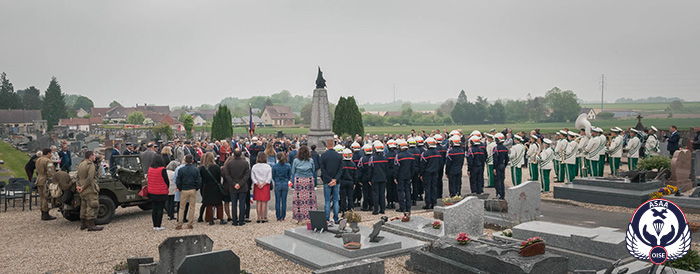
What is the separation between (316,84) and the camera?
2614cm

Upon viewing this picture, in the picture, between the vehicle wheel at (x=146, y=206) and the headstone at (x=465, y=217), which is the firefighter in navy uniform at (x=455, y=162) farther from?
the vehicle wheel at (x=146, y=206)

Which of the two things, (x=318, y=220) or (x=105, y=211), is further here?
(x=105, y=211)

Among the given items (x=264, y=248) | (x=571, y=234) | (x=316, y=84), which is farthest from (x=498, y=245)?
(x=316, y=84)

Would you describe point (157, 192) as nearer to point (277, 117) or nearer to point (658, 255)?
point (658, 255)

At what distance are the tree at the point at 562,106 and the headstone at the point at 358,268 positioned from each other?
5270cm

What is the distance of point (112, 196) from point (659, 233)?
38.1ft

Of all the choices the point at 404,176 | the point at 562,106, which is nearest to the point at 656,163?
the point at 404,176

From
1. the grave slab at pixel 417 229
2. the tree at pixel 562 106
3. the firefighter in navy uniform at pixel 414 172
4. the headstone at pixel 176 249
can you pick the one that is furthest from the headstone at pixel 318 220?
the tree at pixel 562 106

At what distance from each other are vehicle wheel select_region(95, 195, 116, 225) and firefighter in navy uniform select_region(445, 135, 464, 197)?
909cm

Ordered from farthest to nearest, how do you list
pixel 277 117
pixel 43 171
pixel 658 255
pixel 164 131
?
pixel 277 117 → pixel 164 131 → pixel 43 171 → pixel 658 255

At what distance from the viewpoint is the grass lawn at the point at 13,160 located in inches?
832

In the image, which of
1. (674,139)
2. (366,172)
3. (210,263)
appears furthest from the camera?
(674,139)

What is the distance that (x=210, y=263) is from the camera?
5727 mm

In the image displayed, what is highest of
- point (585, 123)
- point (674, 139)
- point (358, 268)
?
point (585, 123)
